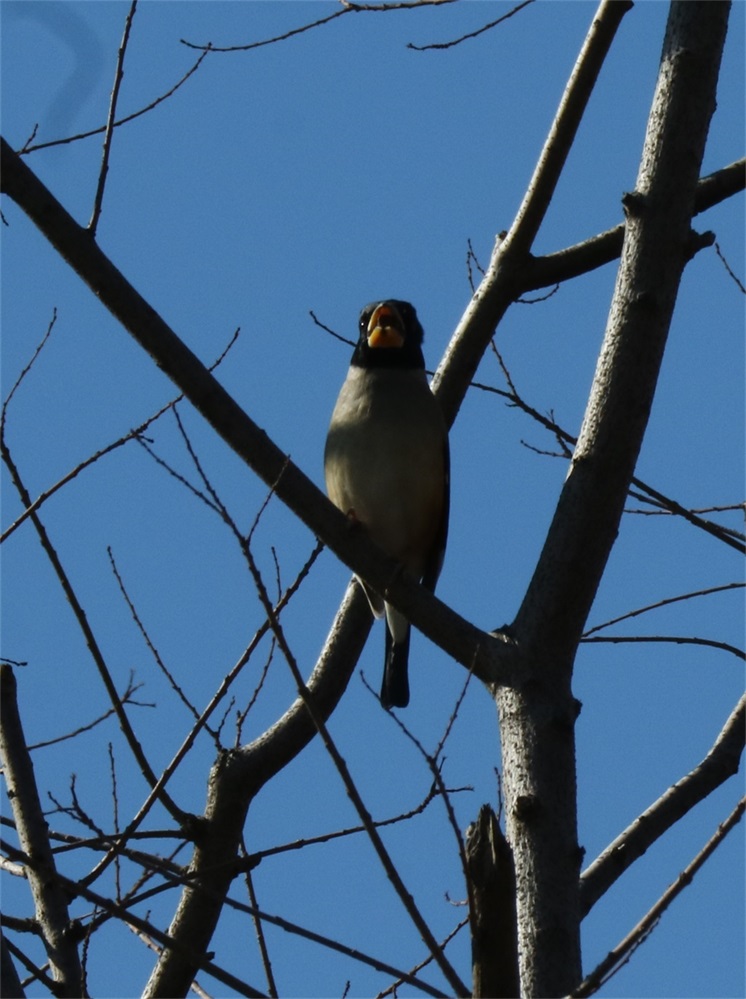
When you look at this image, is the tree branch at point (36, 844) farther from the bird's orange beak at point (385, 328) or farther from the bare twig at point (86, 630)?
the bird's orange beak at point (385, 328)

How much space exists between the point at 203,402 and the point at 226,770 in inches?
53.2

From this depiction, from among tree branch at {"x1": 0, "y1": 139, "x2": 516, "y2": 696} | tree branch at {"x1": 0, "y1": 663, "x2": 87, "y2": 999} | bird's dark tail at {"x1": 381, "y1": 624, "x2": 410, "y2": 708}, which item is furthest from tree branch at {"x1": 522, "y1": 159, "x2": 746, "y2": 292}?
tree branch at {"x1": 0, "y1": 663, "x2": 87, "y2": 999}

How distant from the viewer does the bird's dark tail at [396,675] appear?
571cm

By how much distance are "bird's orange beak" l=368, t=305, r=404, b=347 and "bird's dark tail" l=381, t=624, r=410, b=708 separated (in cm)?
121

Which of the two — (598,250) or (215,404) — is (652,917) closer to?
(215,404)

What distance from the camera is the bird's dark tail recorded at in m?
5.71

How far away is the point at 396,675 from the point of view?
18.9ft

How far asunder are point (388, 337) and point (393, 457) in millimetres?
596

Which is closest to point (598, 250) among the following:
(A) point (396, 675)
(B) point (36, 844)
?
(A) point (396, 675)

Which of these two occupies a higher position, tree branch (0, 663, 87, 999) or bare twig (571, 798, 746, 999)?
tree branch (0, 663, 87, 999)

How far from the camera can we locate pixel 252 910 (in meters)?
2.48

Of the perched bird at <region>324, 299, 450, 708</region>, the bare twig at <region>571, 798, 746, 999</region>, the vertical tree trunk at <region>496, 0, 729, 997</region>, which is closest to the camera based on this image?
the bare twig at <region>571, 798, 746, 999</region>

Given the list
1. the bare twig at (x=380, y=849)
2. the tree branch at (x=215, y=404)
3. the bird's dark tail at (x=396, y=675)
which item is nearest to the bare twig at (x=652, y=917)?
the bare twig at (x=380, y=849)

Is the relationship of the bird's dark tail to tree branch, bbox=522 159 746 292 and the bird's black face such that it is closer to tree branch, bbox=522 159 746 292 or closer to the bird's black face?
the bird's black face
